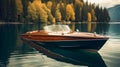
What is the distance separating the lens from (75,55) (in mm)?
25781

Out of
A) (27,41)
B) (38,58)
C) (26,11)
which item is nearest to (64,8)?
(26,11)

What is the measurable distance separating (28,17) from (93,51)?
284ft

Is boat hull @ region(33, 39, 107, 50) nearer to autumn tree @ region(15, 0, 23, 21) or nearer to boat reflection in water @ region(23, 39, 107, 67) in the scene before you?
boat reflection in water @ region(23, 39, 107, 67)

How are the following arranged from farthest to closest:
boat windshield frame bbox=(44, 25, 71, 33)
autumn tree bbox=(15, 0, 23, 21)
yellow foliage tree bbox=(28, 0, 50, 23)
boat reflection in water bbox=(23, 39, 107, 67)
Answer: yellow foliage tree bbox=(28, 0, 50, 23) → autumn tree bbox=(15, 0, 23, 21) → boat windshield frame bbox=(44, 25, 71, 33) → boat reflection in water bbox=(23, 39, 107, 67)

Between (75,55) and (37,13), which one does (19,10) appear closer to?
(37,13)

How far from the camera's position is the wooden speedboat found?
1081 inches

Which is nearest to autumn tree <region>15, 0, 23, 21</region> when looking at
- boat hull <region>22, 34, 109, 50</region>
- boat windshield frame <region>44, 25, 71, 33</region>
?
boat windshield frame <region>44, 25, 71, 33</region>

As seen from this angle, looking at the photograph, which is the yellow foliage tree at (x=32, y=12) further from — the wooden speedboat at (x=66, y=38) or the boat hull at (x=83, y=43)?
the boat hull at (x=83, y=43)

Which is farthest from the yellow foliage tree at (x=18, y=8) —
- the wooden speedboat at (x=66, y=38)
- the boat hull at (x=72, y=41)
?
the boat hull at (x=72, y=41)

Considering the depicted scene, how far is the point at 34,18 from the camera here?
113m

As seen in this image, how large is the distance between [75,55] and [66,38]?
2.99 meters

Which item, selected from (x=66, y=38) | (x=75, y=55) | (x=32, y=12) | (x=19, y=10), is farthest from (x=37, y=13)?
(x=75, y=55)

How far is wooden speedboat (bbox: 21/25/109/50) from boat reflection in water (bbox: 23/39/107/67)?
19.1 inches

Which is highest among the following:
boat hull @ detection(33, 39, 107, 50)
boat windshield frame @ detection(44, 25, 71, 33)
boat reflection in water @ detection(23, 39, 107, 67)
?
boat windshield frame @ detection(44, 25, 71, 33)
